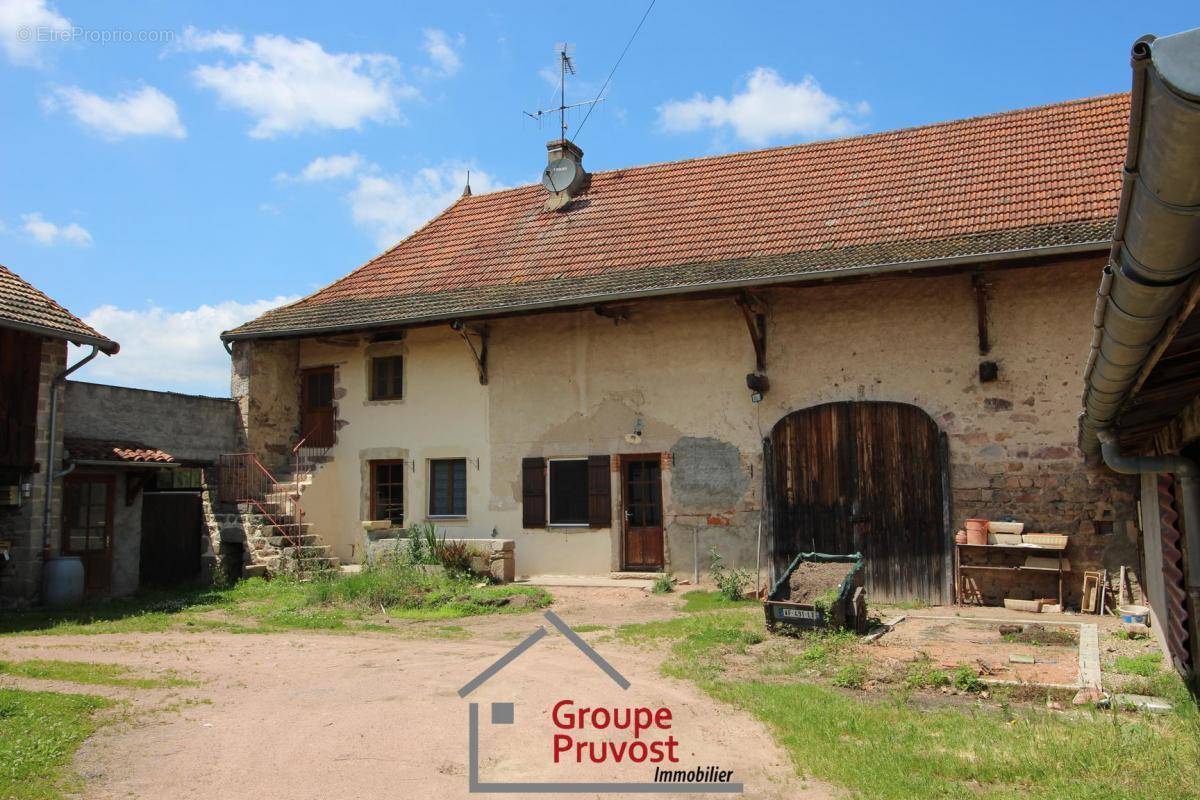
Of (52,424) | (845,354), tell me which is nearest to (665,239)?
(845,354)

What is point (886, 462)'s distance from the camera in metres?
11.9

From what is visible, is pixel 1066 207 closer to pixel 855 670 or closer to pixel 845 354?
pixel 845 354

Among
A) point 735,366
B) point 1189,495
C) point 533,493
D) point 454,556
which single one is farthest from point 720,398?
point 1189,495

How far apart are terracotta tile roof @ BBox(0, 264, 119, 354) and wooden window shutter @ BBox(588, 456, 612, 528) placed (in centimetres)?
712

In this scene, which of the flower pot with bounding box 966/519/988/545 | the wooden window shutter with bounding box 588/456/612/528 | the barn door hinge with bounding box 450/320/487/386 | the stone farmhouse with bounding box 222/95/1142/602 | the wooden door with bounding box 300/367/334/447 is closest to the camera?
the flower pot with bounding box 966/519/988/545

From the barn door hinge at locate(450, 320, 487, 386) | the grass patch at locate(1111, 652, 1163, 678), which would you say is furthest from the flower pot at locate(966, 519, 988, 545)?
the barn door hinge at locate(450, 320, 487, 386)

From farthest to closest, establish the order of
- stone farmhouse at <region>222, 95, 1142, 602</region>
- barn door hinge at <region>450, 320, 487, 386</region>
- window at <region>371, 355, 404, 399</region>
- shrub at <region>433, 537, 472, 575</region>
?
1. window at <region>371, 355, 404, 399</region>
2. barn door hinge at <region>450, 320, 487, 386</region>
3. shrub at <region>433, 537, 472, 575</region>
4. stone farmhouse at <region>222, 95, 1142, 602</region>

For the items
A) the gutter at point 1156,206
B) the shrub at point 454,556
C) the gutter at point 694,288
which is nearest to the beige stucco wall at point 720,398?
the gutter at point 694,288

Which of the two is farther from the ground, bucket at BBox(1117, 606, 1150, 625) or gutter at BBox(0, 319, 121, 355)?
gutter at BBox(0, 319, 121, 355)

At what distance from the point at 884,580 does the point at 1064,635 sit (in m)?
3.19

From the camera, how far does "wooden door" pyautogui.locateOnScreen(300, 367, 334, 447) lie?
16219 millimetres

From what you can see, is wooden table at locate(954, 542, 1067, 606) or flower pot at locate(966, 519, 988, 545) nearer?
wooden table at locate(954, 542, 1067, 606)

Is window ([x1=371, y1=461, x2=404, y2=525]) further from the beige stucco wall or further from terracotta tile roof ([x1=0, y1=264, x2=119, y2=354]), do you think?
terracotta tile roof ([x1=0, y1=264, x2=119, y2=354])

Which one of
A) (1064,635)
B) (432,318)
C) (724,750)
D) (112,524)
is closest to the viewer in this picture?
(724,750)
